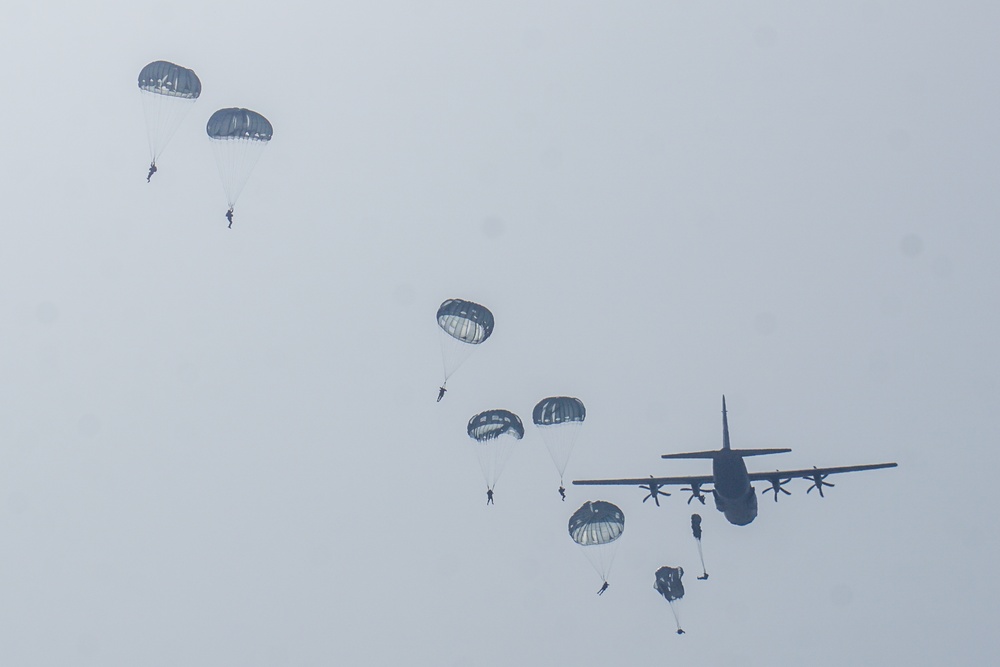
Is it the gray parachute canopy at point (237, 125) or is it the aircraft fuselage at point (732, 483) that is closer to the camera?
the aircraft fuselage at point (732, 483)

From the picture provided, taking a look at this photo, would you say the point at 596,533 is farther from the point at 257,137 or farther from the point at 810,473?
the point at 257,137

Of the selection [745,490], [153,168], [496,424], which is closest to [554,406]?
[496,424]

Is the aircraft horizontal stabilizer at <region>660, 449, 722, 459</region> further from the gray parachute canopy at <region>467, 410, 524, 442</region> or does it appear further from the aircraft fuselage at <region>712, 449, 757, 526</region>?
the gray parachute canopy at <region>467, 410, 524, 442</region>

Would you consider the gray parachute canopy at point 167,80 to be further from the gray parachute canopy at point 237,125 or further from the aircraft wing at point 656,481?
the aircraft wing at point 656,481

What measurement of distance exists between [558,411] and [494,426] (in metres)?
3.22

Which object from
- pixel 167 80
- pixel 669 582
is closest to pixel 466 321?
pixel 669 582

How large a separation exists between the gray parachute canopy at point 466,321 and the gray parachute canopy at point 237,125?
12.2m

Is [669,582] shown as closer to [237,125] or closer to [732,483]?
[732,483]

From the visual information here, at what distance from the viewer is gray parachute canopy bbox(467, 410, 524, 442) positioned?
48688 mm

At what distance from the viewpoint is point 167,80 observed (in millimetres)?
47656

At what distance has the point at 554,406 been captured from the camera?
4834cm

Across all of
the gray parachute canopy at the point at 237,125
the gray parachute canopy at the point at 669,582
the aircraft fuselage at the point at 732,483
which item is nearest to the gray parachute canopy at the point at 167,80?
the gray parachute canopy at the point at 237,125

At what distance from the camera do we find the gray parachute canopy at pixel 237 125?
4769cm

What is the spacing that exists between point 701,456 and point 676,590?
6.92 metres
